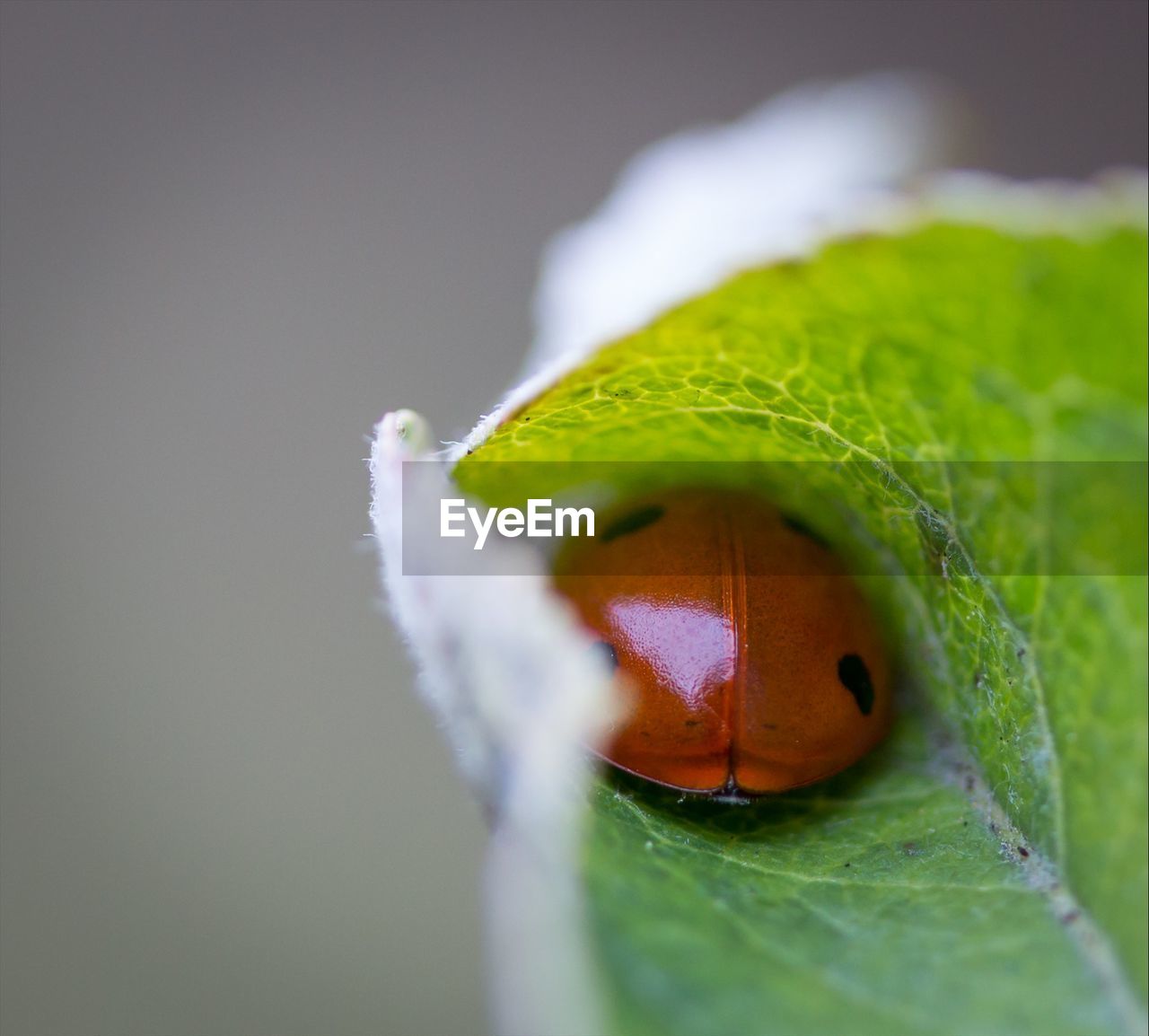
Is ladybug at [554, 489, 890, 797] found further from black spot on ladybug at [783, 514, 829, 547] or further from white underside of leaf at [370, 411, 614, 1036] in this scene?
white underside of leaf at [370, 411, 614, 1036]

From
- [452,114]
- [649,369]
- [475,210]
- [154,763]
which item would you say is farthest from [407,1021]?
[452,114]

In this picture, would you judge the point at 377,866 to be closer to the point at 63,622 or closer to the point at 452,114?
the point at 63,622

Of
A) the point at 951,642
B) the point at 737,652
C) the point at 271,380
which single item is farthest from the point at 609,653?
the point at 271,380

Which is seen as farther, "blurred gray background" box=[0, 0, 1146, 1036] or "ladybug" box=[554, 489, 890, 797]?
"blurred gray background" box=[0, 0, 1146, 1036]

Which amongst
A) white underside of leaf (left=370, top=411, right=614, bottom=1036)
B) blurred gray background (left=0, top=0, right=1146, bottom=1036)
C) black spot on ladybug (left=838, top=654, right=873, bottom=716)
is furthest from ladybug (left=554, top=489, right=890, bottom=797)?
blurred gray background (left=0, top=0, right=1146, bottom=1036)

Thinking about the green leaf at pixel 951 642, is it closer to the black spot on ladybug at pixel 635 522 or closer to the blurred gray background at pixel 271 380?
the black spot on ladybug at pixel 635 522

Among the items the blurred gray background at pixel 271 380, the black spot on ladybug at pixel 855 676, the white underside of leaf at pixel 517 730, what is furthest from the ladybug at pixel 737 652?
the blurred gray background at pixel 271 380
